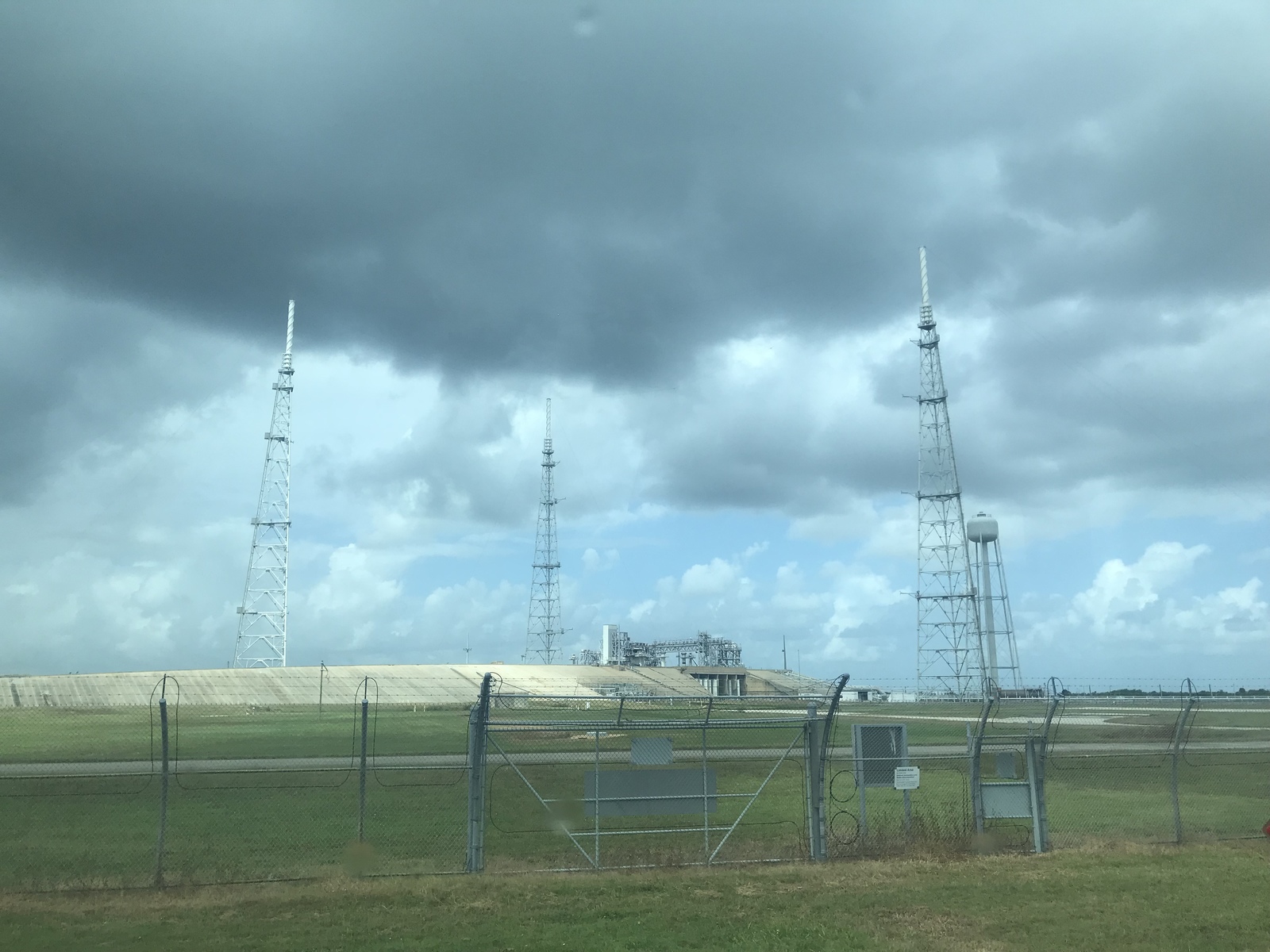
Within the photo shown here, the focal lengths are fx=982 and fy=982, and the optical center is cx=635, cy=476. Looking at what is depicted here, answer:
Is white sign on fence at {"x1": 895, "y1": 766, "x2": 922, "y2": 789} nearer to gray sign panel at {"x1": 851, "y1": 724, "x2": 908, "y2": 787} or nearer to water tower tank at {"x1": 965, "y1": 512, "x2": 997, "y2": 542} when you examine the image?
gray sign panel at {"x1": 851, "y1": 724, "x2": 908, "y2": 787}

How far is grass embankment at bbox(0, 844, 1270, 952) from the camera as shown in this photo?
10867 mm

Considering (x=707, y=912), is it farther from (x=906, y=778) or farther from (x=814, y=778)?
(x=906, y=778)

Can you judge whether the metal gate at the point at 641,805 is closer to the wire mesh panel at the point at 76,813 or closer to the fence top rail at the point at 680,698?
the fence top rail at the point at 680,698

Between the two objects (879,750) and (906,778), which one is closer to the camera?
(906,778)

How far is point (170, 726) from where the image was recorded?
56094mm

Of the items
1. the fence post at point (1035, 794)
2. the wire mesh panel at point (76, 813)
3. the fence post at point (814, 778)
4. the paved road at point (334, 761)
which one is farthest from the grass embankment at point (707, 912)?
the paved road at point (334, 761)

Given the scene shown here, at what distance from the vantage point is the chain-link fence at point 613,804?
15.1 m

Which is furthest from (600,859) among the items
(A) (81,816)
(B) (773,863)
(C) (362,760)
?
(A) (81,816)

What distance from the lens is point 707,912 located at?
483 inches

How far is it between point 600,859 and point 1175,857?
927 centimetres

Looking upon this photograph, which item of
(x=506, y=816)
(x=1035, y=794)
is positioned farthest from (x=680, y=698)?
(x=506, y=816)

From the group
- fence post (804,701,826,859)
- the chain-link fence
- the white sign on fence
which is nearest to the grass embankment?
fence post (804,701,826,859)

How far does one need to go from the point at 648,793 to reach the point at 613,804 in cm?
59

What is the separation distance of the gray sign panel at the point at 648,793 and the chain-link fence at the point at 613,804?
1.5 inches
